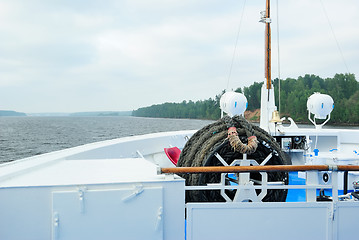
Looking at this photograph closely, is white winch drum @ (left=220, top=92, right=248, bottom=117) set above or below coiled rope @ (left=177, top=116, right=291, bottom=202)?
above

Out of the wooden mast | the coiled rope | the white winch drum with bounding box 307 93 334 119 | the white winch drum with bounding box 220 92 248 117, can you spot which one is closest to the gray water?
the white winch drum with bounding box 220 92 248 117

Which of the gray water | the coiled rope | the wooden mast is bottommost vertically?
the gray water

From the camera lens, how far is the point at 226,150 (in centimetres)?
298

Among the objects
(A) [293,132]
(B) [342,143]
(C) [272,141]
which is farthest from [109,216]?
(B) [342,143]

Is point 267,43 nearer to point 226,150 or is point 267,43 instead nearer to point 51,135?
point 226,150

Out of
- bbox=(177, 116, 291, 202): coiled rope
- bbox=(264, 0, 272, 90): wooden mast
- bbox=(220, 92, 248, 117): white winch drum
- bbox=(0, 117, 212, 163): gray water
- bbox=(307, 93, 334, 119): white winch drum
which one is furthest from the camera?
bbox=(0, 117, 212, 163): gray water

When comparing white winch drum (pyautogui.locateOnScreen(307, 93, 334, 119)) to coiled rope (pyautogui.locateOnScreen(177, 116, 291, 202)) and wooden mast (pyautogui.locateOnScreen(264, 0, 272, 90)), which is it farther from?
coiled rope (pyautogui.locateOnScreen(177, 116, 291, 202))

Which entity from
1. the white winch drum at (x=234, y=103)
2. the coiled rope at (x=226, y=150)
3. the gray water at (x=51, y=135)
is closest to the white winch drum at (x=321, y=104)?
the white winch drum at (x=234, y=103)

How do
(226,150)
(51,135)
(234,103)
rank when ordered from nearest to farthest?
1. (226,150)
2. (234,103)
3. (51,135)

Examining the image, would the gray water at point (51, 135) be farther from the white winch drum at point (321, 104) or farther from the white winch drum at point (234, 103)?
the white winch drum at point (321, 104)

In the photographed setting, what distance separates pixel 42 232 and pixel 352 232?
231 centimetres

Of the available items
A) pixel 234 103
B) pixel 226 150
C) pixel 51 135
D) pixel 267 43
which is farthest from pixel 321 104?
pixel 51 135

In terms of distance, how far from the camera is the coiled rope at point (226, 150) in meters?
2.81

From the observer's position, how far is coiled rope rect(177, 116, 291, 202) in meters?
2.81
